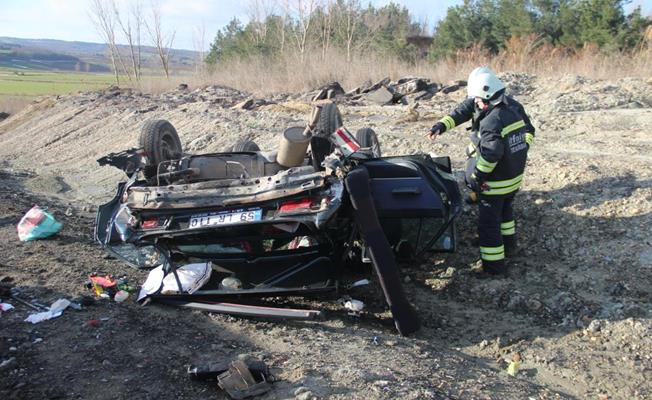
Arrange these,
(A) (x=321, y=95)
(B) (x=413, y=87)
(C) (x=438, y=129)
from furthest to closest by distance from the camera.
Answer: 1. (A) (x=321, y=95)
2. (B) (x=413, y=87)
3. (C) (x=438, y=129)

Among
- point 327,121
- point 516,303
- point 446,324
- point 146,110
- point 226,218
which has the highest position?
point 327,121

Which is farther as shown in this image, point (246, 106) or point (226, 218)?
point (246, 106)

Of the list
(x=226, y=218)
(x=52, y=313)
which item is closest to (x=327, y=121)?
(x=226, y=218)

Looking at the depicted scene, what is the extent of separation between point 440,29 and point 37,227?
26466mm

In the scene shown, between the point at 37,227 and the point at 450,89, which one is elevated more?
the point at 450,89

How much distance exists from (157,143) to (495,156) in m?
3.23

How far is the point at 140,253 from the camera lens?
5.27 m

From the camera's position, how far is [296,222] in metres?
3.96

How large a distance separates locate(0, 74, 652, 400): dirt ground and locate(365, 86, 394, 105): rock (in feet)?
22.9

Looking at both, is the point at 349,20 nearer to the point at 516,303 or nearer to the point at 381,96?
the point at 381,96

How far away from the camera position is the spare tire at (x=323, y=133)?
477cm

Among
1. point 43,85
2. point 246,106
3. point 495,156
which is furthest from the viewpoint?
point 43,85

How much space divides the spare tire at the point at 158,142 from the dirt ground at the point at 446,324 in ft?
3.64

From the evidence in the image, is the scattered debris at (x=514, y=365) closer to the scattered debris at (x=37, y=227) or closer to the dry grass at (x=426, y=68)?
the scattered debris at (x=37, y=227)
